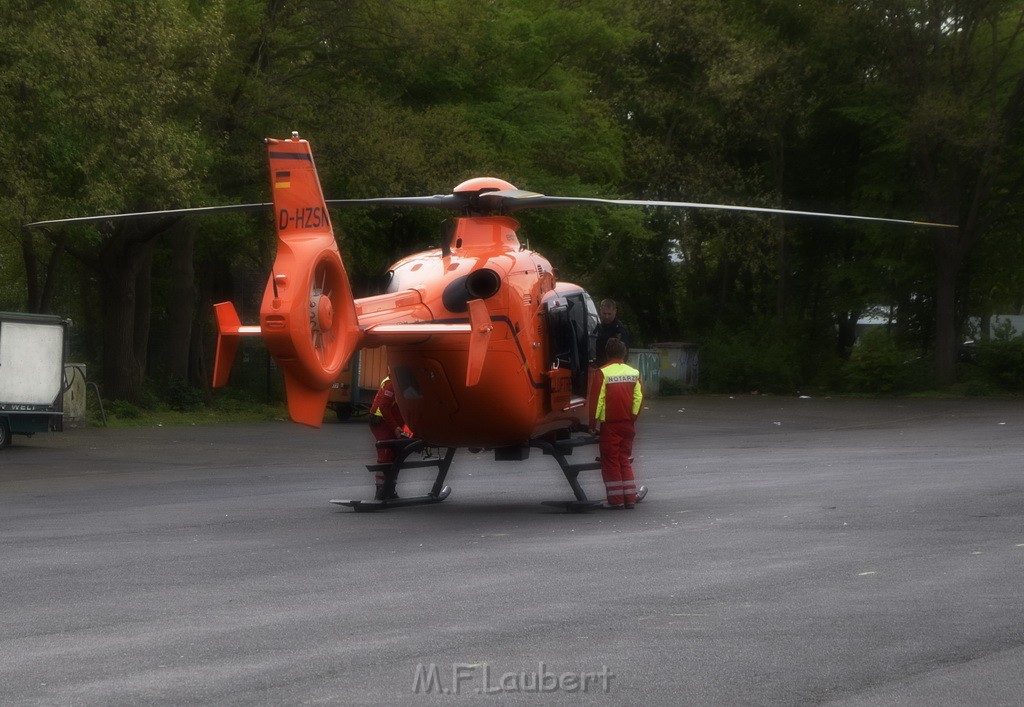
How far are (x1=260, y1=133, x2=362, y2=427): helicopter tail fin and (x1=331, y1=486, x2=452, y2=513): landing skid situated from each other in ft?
8.52

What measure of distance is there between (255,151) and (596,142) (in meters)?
12.7

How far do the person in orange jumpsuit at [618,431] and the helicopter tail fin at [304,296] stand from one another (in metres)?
3.00

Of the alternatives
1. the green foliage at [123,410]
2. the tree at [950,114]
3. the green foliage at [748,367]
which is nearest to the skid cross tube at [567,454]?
the green foliage at [123,410]

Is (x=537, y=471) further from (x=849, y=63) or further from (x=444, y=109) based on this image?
(x=849, y=63)

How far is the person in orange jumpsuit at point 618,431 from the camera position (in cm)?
1527

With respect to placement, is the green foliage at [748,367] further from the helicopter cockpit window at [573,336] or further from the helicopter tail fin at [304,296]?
the helicopter tail fin at [304,296]

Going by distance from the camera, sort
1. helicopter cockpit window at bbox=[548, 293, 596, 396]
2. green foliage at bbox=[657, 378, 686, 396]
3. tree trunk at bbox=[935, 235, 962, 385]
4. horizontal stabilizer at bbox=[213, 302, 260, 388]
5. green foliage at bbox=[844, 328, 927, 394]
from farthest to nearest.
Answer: green foliage at bbox=[657, 378, 686, 396] → tree trunk at bbox=[935, 235, 962, 385] → green foliage at bbox=[844, 328, 927, 394] → helicopter cockpit window at bbox=[548, 293, 596, 396] → horizontal stabilizer at bbox=[213, 302, 260, 388]

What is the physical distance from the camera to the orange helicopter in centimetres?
1292

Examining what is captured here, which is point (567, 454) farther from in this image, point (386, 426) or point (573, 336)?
point (386, 426)

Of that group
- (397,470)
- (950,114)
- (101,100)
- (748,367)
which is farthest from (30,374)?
(950,114)

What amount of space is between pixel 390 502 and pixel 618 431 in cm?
246

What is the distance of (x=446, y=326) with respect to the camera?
557 inches

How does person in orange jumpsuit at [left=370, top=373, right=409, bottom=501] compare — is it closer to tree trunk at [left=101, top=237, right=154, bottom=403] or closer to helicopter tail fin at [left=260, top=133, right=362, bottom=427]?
helicopter tail fin at [left=260, top=133, right=362, bottom=427]

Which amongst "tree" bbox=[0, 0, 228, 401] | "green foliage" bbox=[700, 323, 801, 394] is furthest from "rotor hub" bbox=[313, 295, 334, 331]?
"green foliage" bbox=[700, 323, 801, 394]
